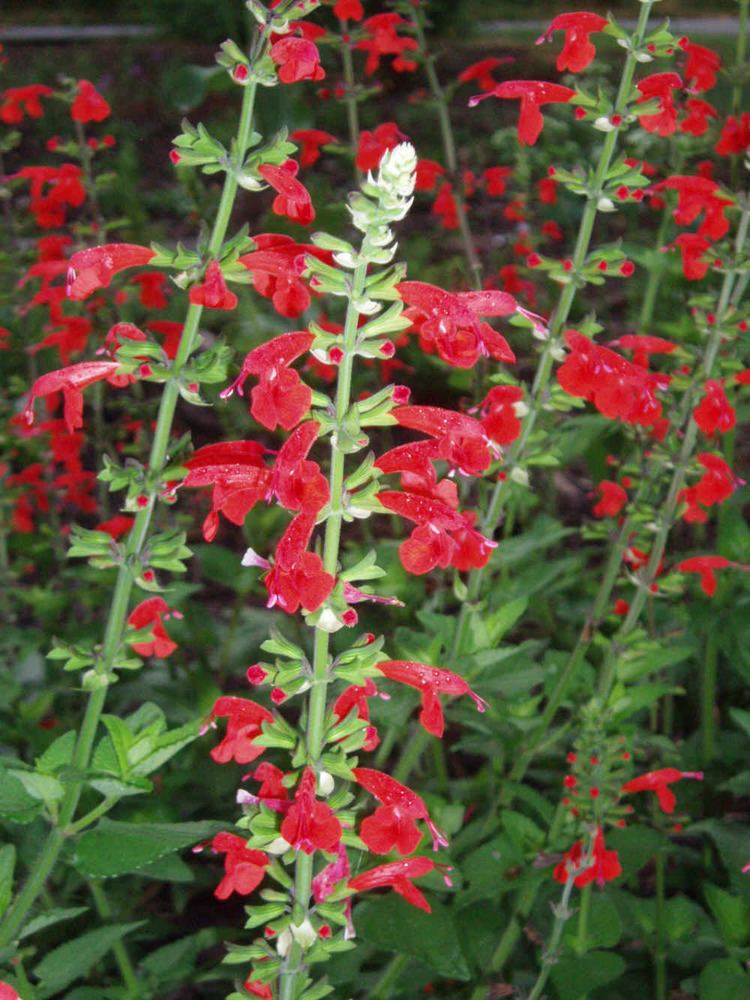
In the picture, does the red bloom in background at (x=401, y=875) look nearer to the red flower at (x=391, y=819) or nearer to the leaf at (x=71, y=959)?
the red flower at (x=391, y=819)

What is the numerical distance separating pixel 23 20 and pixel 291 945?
20307 mm

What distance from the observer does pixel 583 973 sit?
80.0 inches

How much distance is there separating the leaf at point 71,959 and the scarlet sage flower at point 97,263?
40.4 inches

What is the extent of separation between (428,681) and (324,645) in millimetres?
199

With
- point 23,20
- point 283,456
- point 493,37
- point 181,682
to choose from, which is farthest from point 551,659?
point 23,20

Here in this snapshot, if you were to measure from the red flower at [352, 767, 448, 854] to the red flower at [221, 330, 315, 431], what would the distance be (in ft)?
1.50

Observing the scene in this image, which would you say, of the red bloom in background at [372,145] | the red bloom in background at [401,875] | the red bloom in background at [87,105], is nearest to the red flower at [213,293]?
the red bloom in background at [401,875]

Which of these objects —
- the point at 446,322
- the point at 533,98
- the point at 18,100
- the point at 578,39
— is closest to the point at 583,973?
the point at 446,322

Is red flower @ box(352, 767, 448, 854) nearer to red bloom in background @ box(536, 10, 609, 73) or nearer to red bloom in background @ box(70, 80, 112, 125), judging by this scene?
red bloom in background @ box(536, 10, 609, 73)

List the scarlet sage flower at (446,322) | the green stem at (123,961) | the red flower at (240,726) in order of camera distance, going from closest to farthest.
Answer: the scarlet sage flower at (446,322) < the red flower at (240,726) < the green stem at (123,961)

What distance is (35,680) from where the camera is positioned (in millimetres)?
2994

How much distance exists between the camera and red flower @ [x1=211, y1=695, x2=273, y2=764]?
1430mm

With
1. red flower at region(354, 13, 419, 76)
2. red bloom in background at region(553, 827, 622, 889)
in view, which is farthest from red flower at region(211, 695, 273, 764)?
red flower at region(354, 13, 419, 76)

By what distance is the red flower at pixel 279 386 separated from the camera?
124cm
